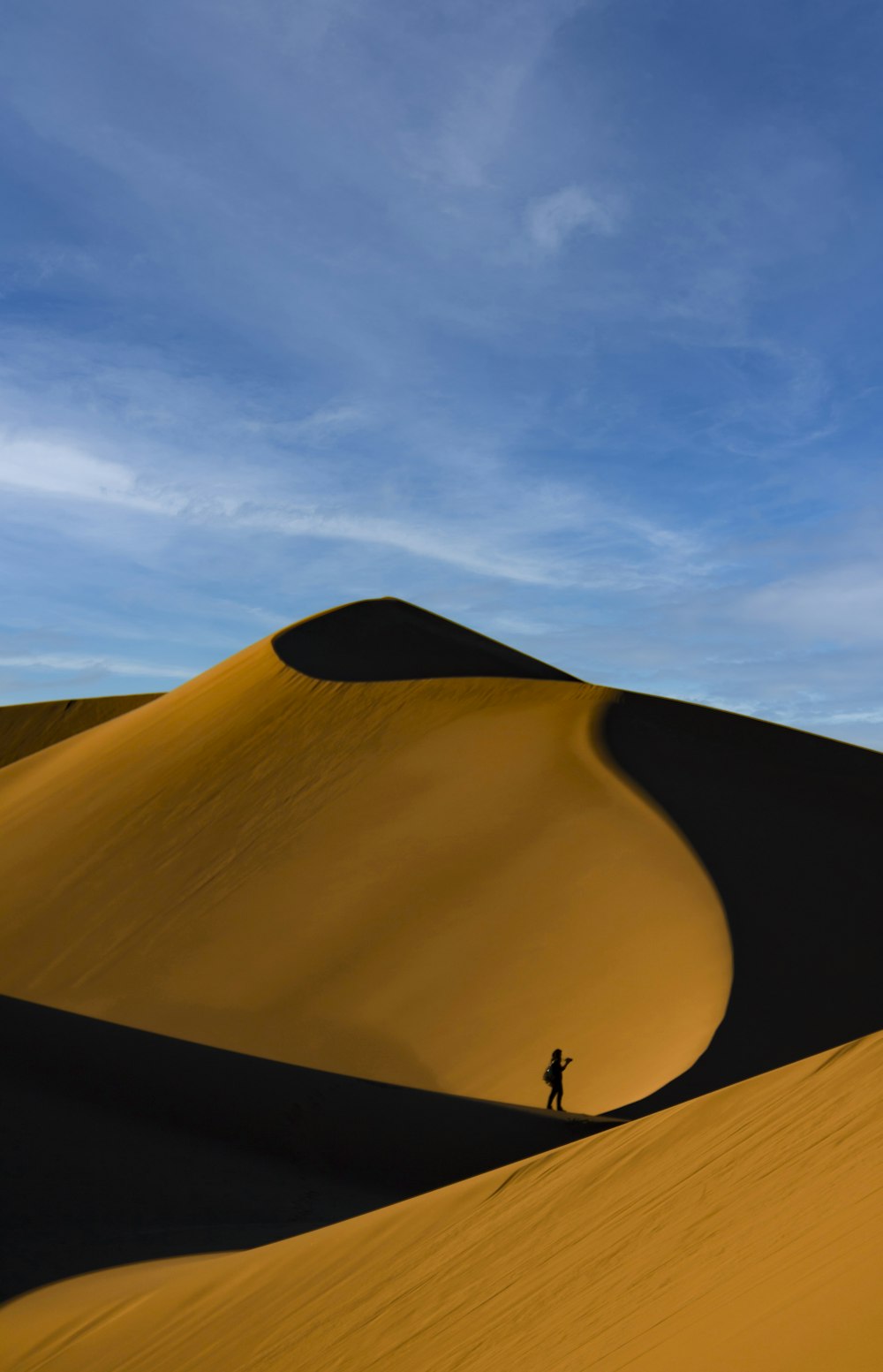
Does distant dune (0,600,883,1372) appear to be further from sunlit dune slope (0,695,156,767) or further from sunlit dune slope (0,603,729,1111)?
sunlit dune slope (0,695,156,767)

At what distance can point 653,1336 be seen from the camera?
14.0ft

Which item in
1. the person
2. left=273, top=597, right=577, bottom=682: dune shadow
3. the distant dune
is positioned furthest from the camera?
left=273, top=597, right=577, bottom=682: dune shadow

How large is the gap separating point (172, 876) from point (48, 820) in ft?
18.8

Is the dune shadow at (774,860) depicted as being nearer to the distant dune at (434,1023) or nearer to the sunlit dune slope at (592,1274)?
the distant dune at (434,1023)

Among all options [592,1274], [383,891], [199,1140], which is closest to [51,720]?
[383,891]

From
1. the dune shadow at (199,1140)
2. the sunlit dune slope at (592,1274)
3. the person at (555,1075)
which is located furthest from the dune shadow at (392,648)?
the sunlit dune slope at (592,1274)

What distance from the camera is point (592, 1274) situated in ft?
17.5

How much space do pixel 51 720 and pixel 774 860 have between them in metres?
37.1

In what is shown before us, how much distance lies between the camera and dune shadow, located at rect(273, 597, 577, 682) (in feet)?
98.7

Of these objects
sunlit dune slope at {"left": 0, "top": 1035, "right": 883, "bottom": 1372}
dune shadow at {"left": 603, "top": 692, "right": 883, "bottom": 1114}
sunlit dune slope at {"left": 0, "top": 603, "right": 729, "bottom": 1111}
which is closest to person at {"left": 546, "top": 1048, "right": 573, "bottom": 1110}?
dune shadow at {"left": 603, "top": 692, "right": 883, "bottom": 1114}

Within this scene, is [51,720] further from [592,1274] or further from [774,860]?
[592,1274]

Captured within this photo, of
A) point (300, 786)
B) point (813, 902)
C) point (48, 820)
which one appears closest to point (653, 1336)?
point (813, 902)

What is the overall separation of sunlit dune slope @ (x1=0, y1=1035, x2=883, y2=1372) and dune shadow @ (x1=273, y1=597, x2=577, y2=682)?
21.6 meters

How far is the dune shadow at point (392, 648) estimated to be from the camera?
30.1 m
